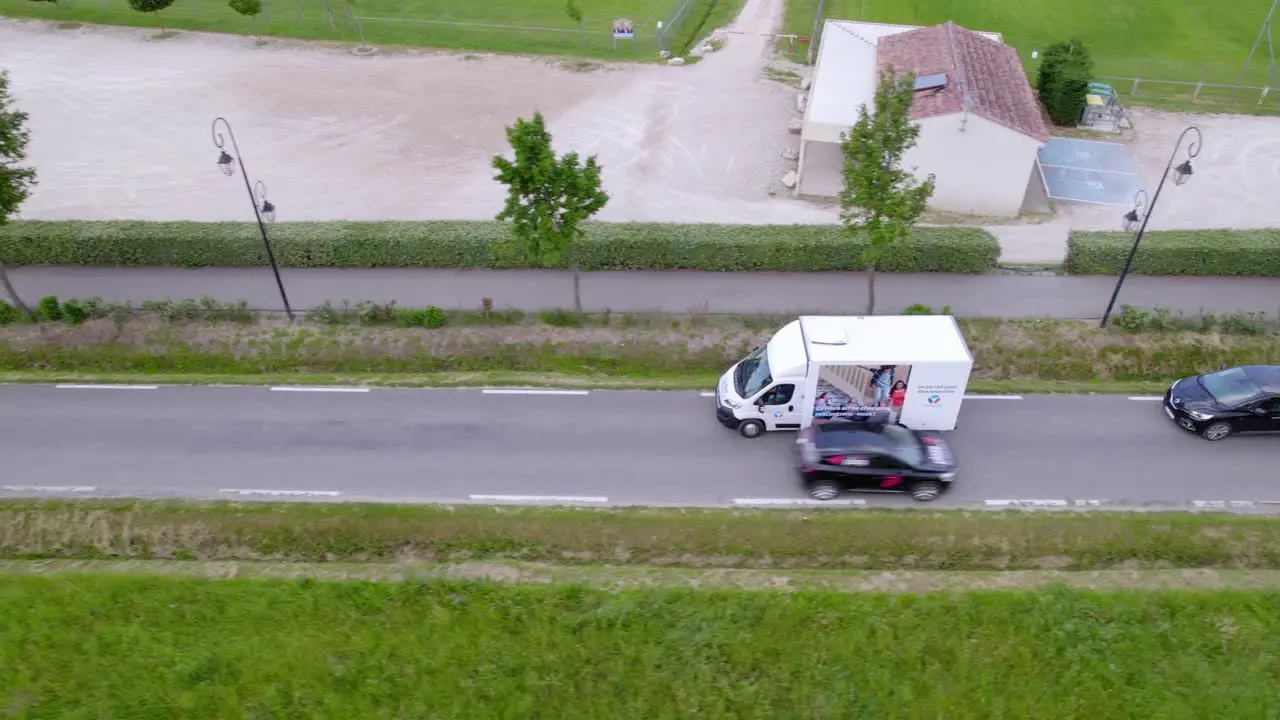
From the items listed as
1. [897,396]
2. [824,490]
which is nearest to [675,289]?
[897,396]

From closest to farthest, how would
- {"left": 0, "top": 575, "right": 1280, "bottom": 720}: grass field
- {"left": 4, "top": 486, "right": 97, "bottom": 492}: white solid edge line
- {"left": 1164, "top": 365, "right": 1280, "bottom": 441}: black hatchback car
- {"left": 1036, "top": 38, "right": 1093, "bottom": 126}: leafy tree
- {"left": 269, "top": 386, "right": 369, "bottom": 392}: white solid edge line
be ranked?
{"left": 0, "top": 575, "right": 1280, "bottom": 720}: grass field < {"left": 4, "top": 486, "right": 97, "bottom": 492}: white solid edge line < {"left": 1164, "top": 365, "right": 1280, "bottom": 441}: black hatchback car < {"left": 269, "top": 386, "right": 369, "bottom": 392}: white solid edge line < {"left": 1036, "top": 38, "right": 1093, "bottom": 126}: leafy tree

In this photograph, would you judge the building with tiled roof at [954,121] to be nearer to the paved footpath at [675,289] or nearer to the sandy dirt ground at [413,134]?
the sandy dirt ground at [413,134]

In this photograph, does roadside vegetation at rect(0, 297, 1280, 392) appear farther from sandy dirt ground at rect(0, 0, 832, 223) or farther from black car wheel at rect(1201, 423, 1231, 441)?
sandy dirt ground at rect(0, 0, 832, 223)

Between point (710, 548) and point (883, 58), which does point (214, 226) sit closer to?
point (710, 548)

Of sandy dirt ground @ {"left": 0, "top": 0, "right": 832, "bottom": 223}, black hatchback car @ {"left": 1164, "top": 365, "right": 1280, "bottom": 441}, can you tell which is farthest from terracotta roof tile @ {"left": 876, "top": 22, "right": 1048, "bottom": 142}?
black hatchback car @ {"left": 1164, "top": 365, "right": 1280, "bottom": 441}

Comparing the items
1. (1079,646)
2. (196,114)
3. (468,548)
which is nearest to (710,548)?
(468,548)
